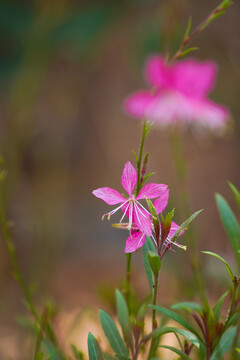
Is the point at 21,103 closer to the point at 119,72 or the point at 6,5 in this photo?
the point at 6,5

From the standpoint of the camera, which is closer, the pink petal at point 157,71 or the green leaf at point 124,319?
the green leaf at point 124,319

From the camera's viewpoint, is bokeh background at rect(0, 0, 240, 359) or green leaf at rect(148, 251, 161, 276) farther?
bokeh background at rect(0, 0, 240, 359)

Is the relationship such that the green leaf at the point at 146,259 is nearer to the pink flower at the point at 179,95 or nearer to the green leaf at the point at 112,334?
the green leaf at the point at 112,334

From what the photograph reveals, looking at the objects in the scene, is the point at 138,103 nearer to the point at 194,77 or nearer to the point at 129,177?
the point at 194,77

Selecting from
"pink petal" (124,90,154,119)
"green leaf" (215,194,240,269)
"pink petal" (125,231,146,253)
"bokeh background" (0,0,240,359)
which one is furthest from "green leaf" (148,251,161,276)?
"bokeh background" (0,0,240,359)

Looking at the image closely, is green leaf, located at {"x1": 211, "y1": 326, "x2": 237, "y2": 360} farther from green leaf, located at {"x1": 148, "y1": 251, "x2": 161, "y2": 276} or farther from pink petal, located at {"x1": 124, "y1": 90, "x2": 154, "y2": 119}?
pink petal, located at {"x1": 124, "y1": 90, "x2": 154, "y2": 119}

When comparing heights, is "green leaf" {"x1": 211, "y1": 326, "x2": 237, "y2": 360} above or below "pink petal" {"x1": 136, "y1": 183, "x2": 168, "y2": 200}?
below

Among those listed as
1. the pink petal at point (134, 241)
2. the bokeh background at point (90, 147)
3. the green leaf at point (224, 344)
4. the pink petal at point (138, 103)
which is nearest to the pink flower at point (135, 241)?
the pink petal at point (134, 241)
